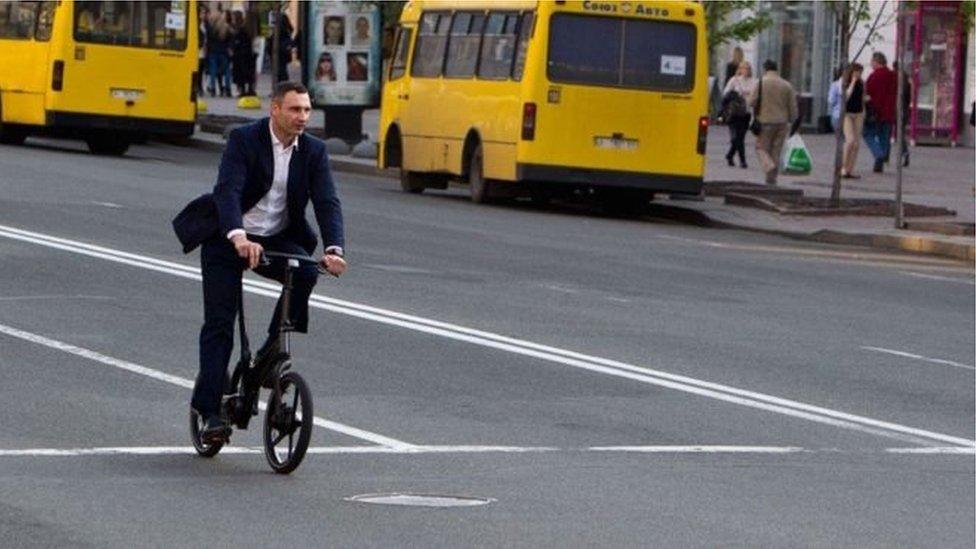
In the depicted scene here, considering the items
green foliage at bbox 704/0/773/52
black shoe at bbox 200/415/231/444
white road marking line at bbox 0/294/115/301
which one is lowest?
white road marking line at bbox 0/294/115/301

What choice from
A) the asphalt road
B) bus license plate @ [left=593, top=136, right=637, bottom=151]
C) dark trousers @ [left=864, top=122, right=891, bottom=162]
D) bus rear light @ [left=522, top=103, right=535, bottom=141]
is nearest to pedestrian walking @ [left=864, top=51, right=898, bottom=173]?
dark trousers @ [left=864, top=122, right=891, bottom=162]

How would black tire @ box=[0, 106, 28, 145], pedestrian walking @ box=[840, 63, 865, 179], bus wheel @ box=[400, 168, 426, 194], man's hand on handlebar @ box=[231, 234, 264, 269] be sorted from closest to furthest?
man's hand on handlebar @ box=[231, 234, 264, 269] < bus wheel @ box=[400, 168, 426, 194] < black tire @ box=[0, 106, 28, 145] < pedestrian walking @ box=[840, 63, 865, 179]

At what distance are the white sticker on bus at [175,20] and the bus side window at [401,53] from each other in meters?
4.35

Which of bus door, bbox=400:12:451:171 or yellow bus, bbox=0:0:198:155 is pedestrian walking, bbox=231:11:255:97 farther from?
bus door, bbox=400:12:451:171

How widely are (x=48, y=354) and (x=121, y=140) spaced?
79.7 ft

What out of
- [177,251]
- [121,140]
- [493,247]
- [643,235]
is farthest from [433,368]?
[121,140]

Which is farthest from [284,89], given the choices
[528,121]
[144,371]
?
[528,121]

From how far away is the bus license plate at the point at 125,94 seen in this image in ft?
117

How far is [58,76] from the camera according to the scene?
35.5 metres

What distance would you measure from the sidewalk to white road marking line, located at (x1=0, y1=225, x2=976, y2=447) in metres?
10.6

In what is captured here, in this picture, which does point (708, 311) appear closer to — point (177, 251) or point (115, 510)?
point (177, 251)

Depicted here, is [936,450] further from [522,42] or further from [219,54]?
[219,54]

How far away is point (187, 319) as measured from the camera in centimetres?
1555

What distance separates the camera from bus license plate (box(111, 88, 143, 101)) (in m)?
35.8
